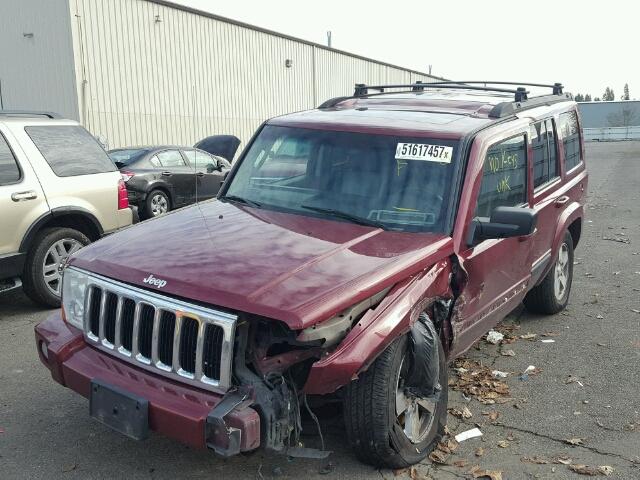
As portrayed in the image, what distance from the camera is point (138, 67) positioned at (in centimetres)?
1911

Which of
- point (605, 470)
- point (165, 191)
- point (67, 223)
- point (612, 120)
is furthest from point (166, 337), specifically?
point (612, 120)

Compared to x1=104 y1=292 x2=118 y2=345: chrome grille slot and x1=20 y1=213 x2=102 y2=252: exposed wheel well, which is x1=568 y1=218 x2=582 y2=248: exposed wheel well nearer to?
x1=104 y1=292 x2=118 y2=345: chrome grille slot

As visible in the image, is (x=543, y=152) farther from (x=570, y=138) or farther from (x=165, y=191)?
(x=165, y=191)

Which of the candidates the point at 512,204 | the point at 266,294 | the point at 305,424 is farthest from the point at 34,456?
the point at 512,204

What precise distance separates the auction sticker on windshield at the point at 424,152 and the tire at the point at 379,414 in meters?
1.25

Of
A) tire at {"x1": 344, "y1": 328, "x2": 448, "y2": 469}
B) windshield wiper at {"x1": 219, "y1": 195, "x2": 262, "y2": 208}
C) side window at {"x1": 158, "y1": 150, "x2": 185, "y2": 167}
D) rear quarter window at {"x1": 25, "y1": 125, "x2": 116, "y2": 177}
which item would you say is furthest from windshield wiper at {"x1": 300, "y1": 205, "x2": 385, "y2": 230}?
side window at {"x1": 158, "y1": 150, "x2": 185, "y2": 167}

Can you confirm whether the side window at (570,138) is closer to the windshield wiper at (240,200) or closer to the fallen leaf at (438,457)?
the windshield wiper at (240,200)

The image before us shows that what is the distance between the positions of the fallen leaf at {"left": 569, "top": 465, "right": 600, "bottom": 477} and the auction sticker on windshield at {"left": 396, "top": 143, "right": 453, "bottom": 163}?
6.18ft

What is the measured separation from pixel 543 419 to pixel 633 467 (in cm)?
65

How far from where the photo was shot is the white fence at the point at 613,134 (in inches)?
2188

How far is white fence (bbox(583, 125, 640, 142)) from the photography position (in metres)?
55.6

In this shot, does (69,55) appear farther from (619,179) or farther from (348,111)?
(619,179)

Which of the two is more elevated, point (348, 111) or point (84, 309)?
point (348, 111)

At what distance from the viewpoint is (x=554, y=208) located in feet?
17.4
